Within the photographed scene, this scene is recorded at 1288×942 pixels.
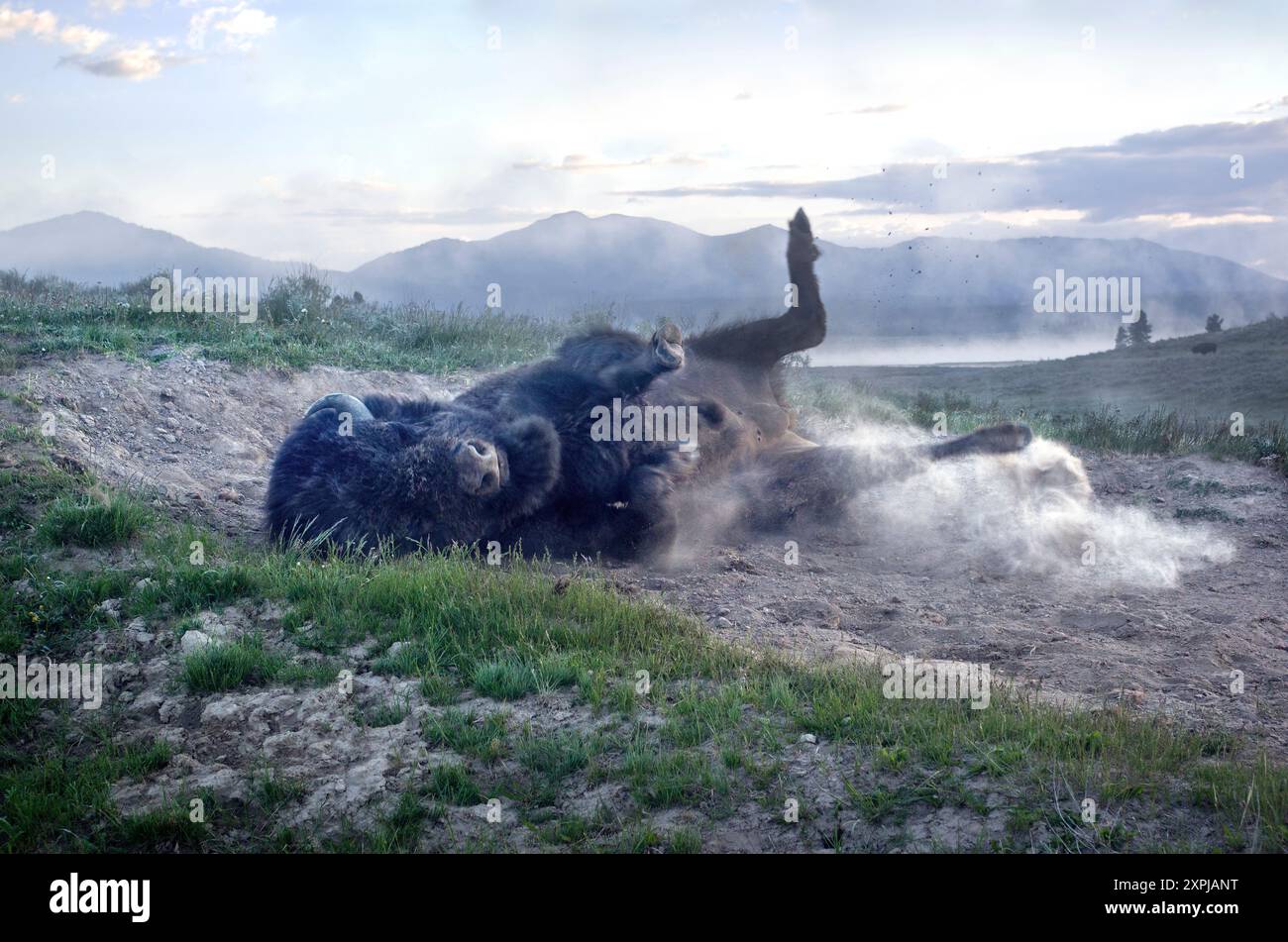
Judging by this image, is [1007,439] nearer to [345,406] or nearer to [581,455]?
[581,455]

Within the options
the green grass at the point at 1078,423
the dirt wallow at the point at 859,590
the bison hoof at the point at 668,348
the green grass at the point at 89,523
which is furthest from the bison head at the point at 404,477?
the green grass at the point at 1078,423

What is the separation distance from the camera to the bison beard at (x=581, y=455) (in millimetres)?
5906

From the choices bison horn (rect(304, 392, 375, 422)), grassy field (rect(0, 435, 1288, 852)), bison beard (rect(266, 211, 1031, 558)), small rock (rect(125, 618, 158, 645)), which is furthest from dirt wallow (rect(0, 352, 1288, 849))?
bison horn (rect(304, 392, 375, 422))

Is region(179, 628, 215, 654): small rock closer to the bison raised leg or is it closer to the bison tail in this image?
the bison raised leg

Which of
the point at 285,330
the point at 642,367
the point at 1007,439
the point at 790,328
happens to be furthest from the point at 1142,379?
the point at 285,330

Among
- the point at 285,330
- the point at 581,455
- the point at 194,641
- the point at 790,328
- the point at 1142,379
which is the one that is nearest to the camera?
the point at 194,641

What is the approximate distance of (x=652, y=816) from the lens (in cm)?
315

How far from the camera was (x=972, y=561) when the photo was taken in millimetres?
6383

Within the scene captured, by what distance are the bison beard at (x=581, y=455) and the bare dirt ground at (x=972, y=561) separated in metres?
0.38

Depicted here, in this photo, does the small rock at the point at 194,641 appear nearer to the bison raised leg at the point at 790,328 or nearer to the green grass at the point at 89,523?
the green grass at the point at 89,523

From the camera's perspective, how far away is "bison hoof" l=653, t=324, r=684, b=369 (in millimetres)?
6406

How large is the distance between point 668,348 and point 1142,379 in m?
14.7
